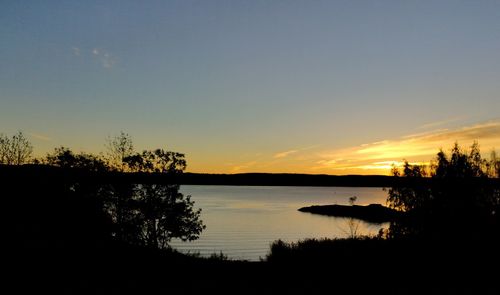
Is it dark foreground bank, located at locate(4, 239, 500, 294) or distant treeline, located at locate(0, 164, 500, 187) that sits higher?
distant treeline, located at locate(0, 164, 500, 187)

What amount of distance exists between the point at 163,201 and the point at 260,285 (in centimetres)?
5445

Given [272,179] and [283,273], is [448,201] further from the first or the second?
[272,179]

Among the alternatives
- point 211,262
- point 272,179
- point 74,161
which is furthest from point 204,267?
point 74,161

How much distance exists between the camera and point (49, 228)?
21.0 meters

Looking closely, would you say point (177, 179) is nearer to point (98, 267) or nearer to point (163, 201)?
point (98, 267)

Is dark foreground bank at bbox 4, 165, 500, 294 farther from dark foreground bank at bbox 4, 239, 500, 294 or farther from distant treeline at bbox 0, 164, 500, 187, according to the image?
distant treeline at bbox 0, 164, 500, 187

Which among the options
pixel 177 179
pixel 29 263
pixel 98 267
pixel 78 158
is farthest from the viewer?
pixel 78 158

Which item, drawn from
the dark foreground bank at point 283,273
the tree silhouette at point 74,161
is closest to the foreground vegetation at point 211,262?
the dark foreground bank at point 283,273

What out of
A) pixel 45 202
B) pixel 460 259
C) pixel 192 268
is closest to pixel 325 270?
pixel 460 259

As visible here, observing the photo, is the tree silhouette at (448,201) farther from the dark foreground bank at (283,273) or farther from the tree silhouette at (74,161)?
the tree silhouette at (74,161)

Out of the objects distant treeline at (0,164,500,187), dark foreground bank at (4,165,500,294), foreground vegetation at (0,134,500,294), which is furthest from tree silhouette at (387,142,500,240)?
distant treeline at (0,164,500,187)

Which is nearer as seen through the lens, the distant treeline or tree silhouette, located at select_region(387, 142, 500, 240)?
the distant treeline

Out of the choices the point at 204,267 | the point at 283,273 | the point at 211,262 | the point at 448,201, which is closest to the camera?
the point at 283,273

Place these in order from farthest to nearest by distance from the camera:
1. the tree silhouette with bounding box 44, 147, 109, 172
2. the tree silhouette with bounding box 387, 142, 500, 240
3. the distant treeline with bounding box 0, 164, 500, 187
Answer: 1. the tree silhouette with bounding box 44, 147, 109, 172
2. the tree silhouette with bounding box 387, 142, 500, 240
3. the distant treeline with bounding box 0, 164, 500, 187
